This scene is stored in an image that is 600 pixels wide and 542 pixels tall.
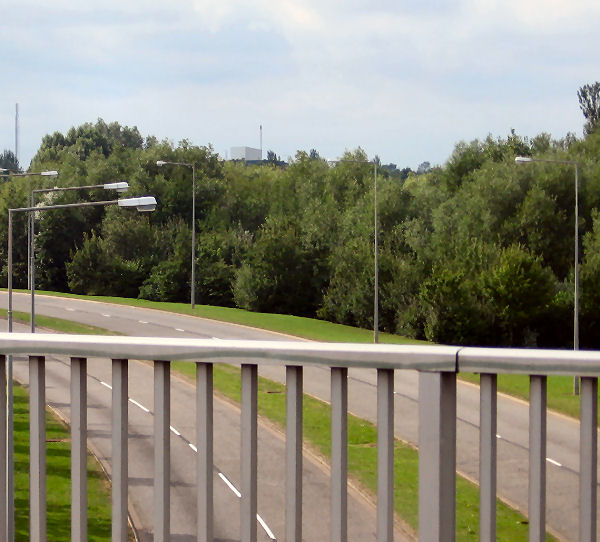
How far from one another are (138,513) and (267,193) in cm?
7424

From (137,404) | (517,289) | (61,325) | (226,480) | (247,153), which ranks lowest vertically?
(61,325)

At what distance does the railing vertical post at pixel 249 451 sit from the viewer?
110 inches

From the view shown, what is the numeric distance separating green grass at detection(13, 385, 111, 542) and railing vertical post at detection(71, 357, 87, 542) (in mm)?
26

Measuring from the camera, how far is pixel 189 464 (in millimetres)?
3016

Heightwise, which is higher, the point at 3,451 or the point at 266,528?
the point at 3,451

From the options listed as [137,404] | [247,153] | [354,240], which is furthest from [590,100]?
[137,404]

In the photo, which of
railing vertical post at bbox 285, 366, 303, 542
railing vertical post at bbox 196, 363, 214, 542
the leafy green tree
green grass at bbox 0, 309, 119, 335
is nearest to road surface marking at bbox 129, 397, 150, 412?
railing vertical post at bbox 196, 363, 214, 542

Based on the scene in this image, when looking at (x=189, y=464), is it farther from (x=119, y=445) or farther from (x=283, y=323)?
(x=283, y=323)

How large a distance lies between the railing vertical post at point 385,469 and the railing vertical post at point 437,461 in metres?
0.09

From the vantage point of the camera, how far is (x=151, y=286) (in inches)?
2564

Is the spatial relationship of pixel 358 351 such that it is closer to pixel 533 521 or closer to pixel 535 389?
pixel 535 389

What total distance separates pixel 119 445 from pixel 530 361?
1.24 meters

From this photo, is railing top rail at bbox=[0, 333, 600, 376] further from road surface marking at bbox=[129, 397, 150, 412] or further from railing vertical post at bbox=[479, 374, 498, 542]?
road surface marking at bbox=[129, 397, 150, 412]

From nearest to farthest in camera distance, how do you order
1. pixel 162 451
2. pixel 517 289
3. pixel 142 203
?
pixel 162 451
pixel 142 203
pixel 517 289
